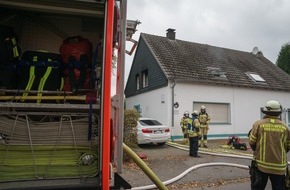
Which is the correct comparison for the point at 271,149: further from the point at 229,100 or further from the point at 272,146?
the point at 229,100

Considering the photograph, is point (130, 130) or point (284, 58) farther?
point (284, 58)

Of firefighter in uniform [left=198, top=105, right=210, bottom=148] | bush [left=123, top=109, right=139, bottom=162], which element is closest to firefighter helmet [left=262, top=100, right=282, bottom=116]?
bush [left=123, top=109, right=139, bottom=162]

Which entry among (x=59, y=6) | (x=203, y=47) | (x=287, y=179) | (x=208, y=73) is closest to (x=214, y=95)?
(x=208, y=73)

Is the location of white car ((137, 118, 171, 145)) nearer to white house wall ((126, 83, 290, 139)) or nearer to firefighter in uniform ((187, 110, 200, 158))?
firefighter in uniform ((187, 110, 200, 158))

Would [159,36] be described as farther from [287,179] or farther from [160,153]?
[287,179]

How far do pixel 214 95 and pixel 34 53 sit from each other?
16.1 metres

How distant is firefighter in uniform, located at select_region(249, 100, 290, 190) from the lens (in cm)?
430

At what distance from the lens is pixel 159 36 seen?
72.4 ft

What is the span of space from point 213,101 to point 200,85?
1.37 meters

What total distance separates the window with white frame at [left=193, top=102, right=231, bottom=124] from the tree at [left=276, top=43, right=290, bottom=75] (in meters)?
21.7

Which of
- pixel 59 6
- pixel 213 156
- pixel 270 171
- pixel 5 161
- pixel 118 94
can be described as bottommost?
pixel 213 156

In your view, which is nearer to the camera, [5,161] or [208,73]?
[5,161]

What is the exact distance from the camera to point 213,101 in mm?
18500

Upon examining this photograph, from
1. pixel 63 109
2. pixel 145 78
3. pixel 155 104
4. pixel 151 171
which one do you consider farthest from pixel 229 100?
pixel 63 109
